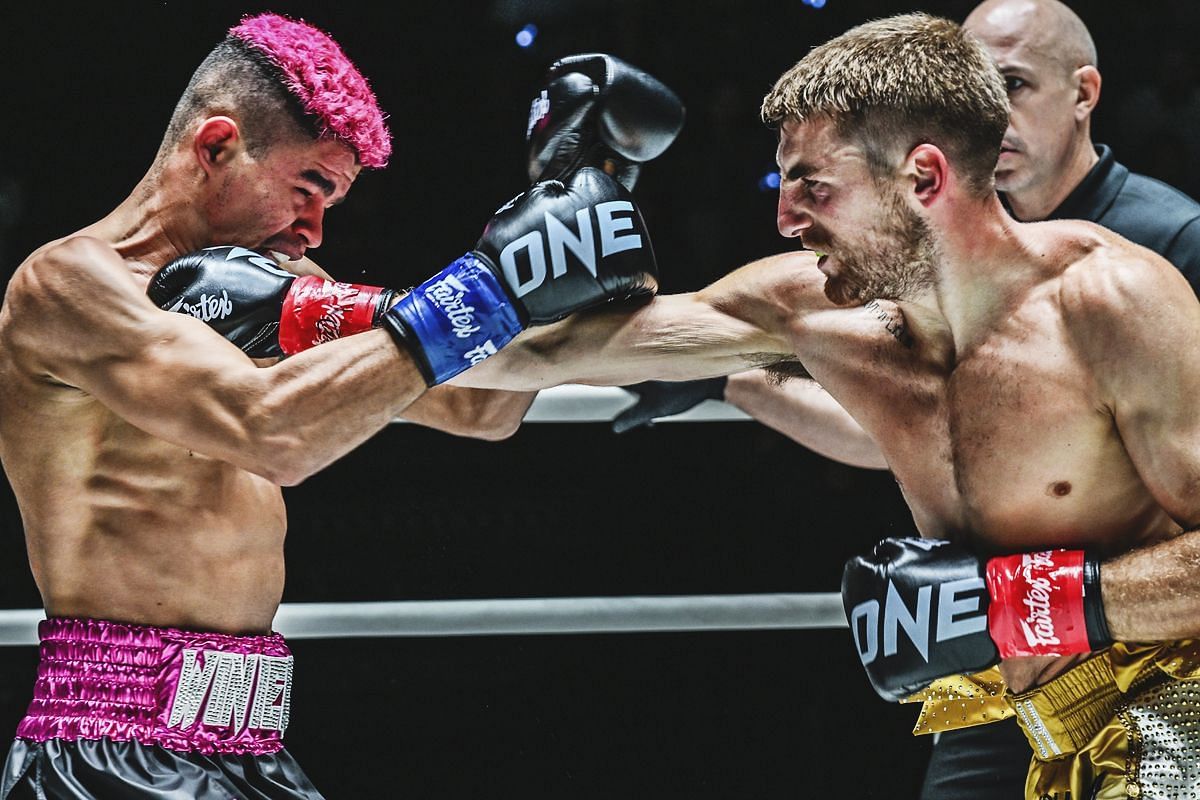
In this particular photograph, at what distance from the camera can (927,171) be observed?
1.79m

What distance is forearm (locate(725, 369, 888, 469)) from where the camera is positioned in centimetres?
239

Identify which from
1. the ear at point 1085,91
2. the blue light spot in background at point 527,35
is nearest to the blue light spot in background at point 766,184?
the blue light spot in background at point 527,35

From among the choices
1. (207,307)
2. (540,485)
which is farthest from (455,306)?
(540,485)

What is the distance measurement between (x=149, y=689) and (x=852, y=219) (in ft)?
3.71

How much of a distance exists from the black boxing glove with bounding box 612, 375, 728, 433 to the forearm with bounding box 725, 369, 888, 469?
0.09 m

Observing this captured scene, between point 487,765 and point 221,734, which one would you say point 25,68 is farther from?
point 221,734

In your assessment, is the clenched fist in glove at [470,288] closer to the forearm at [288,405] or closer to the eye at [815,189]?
the forearm at [288,405]

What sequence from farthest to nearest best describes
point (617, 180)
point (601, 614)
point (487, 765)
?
point (487, 765)
point (601, 614)
point (617, 180)

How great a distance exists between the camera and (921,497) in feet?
6.18

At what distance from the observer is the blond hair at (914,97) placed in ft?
5.85

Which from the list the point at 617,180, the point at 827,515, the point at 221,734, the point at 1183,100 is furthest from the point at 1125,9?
the point at 221,734

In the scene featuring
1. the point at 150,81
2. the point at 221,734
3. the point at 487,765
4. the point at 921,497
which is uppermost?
the point at 150,81

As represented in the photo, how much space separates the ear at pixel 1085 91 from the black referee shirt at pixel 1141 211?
10 cm

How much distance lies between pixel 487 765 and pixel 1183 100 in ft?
9.68
